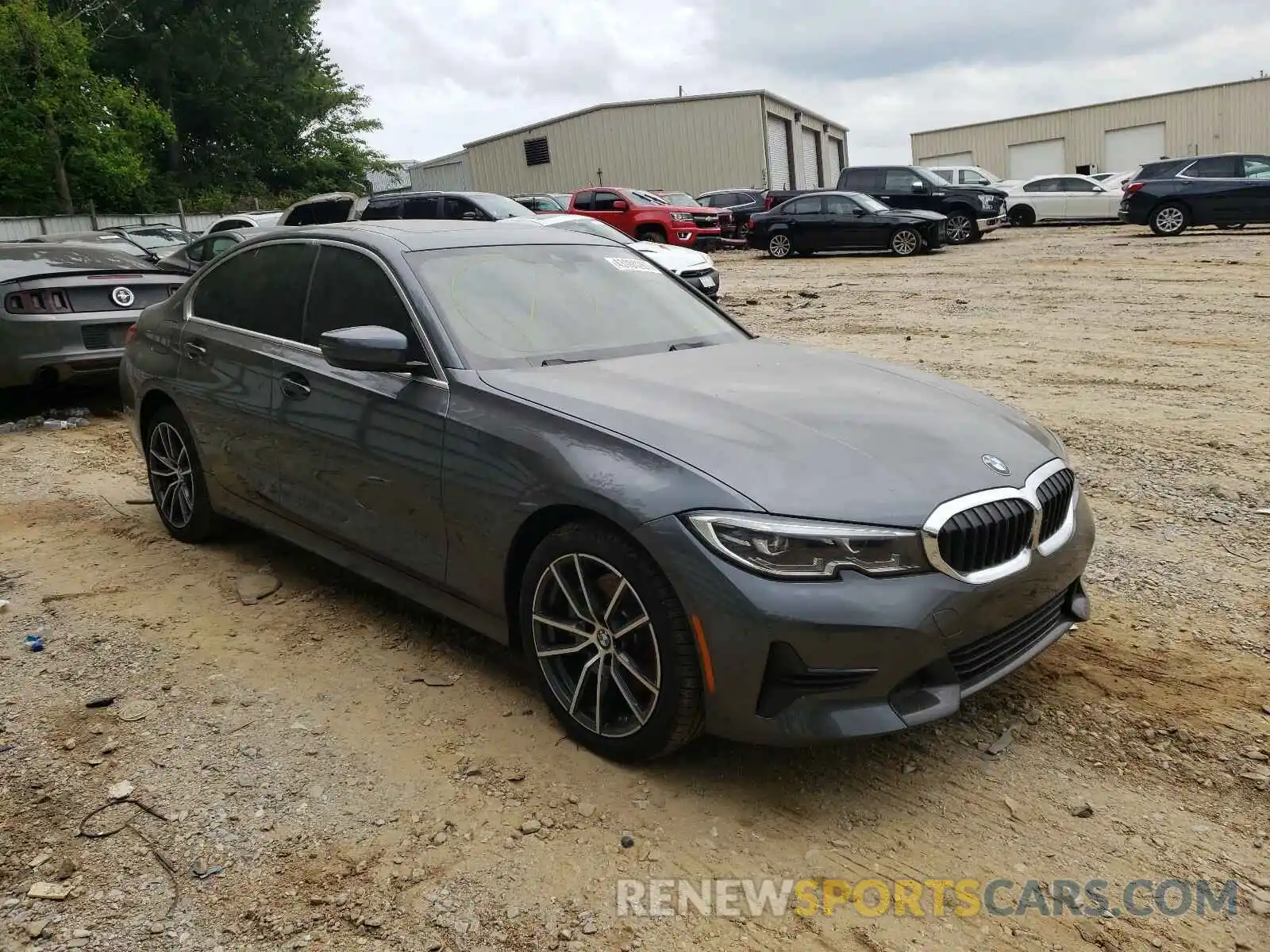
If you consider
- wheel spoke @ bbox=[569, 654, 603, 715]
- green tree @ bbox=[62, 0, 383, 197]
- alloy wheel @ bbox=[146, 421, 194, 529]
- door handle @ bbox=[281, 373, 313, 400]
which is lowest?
wheel spoke @ bbox=[569, 654, 603, 715]

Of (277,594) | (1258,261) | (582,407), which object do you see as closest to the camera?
(582,407)

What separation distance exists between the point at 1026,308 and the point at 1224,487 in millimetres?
7144

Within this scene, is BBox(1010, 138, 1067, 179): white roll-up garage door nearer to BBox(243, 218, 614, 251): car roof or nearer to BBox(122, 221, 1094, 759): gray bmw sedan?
BBox(243, 218, 614, 251): car roof

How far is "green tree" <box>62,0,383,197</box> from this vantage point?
3822 cm

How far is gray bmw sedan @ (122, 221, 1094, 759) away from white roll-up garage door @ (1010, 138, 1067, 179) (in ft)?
150

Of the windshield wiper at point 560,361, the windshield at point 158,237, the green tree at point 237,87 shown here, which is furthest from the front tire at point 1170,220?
the green tree at point 237,87

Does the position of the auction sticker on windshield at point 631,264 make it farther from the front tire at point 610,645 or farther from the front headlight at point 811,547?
the front headlight at point 811,547

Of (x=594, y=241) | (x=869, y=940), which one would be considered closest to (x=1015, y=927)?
(x=869, y=940)

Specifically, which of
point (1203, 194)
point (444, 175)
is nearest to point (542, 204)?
point (1203, 194)

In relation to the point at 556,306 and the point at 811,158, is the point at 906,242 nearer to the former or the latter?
the point at 556,306

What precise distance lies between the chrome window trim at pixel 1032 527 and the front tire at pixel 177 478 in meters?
3.53

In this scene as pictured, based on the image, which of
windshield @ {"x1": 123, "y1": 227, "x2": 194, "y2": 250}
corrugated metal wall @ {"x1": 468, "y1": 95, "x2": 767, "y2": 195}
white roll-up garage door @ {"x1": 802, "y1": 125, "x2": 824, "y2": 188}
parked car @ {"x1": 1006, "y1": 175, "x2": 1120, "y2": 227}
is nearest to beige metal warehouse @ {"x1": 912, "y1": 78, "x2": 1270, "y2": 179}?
white roll-up garage door @ {"x1": 802, "y1": 125, "x2": 824, "y2": 188}

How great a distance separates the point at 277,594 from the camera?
14.6ft

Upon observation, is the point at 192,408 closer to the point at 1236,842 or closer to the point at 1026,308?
the point at 1236,842
